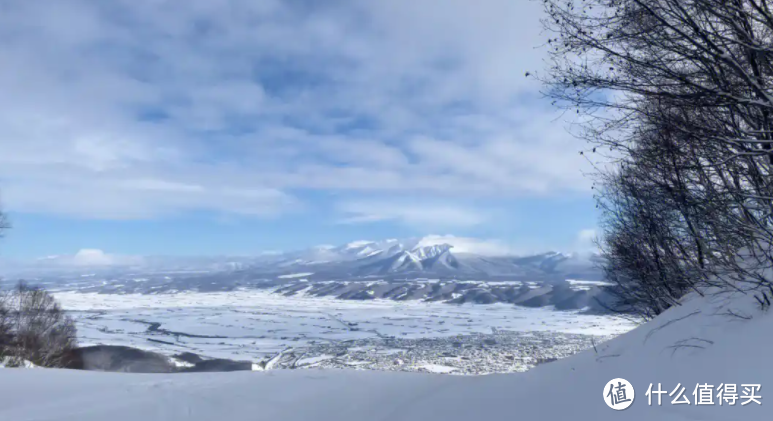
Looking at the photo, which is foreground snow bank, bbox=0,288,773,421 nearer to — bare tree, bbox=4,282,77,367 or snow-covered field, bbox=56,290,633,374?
snow-covered field, bbox=56,290,633,374

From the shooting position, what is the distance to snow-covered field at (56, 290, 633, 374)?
19484 millimetres

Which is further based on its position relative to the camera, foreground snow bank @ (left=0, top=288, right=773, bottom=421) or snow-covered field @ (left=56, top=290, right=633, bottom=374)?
snow-covered field @ (left=56, top=290, right=633, bottom=374)

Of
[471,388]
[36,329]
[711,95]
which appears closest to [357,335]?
[36,329]

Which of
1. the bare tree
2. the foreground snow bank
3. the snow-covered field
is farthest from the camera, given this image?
the snow-covered field

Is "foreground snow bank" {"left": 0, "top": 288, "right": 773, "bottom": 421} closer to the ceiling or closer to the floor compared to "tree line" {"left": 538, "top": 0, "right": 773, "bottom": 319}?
closer to the floor

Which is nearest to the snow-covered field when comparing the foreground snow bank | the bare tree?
the bare tree

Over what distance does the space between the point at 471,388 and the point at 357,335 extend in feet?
106

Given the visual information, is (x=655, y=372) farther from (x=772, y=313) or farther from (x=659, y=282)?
(x=659, y=282)

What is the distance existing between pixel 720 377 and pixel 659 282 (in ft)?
21.2

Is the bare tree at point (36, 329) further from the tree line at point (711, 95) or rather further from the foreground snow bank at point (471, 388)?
the tree line at point (711, 95)

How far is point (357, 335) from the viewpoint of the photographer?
35.0m

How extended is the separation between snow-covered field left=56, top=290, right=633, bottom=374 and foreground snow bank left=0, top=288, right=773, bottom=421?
10.1 meters

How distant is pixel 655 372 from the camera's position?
307 centimetres

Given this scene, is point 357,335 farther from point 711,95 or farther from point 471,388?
point 711,95
